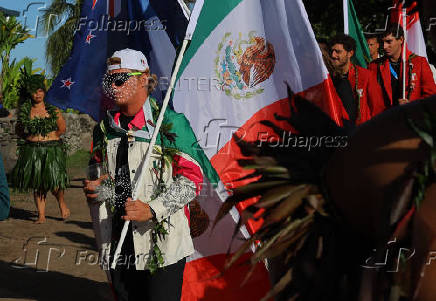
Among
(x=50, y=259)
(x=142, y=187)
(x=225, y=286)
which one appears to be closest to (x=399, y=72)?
(x=225, y=286)

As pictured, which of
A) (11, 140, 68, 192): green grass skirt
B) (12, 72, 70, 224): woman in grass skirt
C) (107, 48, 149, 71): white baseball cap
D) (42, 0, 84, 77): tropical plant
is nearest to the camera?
(107, 48, 149, 71): white baseball cap

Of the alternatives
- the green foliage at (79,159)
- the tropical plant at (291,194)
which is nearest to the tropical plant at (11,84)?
the green foliage at (79,159)

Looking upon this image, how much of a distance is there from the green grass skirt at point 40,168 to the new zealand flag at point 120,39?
4175 mm

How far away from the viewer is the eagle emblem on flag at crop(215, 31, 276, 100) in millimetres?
5129

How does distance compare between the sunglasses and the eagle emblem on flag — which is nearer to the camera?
the sunglasses

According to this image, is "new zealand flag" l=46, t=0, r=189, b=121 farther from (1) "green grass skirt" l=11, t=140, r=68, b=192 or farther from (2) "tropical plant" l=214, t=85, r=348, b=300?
(1) "green grass skirt" l=11, t=140, r=68, b=192

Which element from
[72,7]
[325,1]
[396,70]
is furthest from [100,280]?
[72,7]

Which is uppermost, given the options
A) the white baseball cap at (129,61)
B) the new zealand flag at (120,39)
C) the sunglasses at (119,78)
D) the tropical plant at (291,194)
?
the new zealand flag at (120,39)

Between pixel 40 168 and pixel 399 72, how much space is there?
19.3ft

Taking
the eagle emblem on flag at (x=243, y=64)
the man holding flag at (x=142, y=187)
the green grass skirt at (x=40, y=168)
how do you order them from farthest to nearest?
the green grass skirt at (x=40, y=168) → the eagle emblem on flag at (x=243, y=64) → the man holding flag at (x=142, y=187)

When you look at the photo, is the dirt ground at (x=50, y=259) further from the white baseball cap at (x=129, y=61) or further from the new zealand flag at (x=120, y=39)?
the white baseball cap at (x=129, y=61)

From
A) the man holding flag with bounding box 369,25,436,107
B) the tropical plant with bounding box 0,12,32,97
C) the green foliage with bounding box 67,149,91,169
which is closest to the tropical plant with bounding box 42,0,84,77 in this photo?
the tropical plant with bounding box 0,12,32,97

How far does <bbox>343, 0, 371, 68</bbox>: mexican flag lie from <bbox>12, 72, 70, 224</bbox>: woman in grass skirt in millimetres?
4595

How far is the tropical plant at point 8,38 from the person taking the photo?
22.7m
